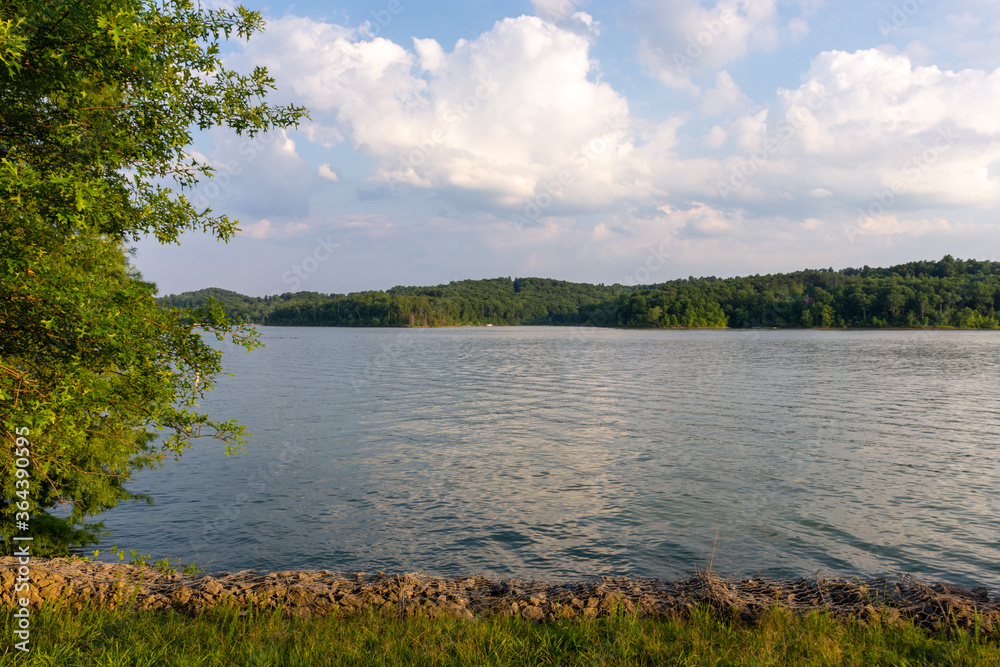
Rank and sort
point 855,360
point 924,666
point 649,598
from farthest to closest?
point 855,360 < point 649,598 < point 924,666

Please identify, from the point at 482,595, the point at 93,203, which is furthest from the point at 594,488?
the point at 93,203

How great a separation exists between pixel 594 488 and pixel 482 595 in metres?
9.07

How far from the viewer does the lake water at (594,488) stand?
516 inches

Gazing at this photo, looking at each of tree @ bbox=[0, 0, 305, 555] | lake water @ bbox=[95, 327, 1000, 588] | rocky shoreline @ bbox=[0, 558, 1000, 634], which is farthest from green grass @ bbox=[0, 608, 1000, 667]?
lake water @ bbox=[95, 327, 1000, 588]

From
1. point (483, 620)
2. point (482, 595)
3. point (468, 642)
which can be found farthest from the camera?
point (482, 595)

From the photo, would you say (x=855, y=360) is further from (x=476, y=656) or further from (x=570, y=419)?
(x=476, y=656)

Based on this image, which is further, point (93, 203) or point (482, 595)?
point (482, 595)

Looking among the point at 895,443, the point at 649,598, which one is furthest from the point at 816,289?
the point at 649,598

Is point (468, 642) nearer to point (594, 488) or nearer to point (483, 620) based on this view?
point (483, 620)

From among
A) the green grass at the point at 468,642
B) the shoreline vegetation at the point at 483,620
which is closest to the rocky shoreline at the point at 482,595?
Result: the shoreline vegetation at the point at 483,620

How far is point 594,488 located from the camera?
18094 mm

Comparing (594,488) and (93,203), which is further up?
(93,203)

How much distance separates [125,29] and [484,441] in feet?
66.8

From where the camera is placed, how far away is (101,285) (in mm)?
7746
